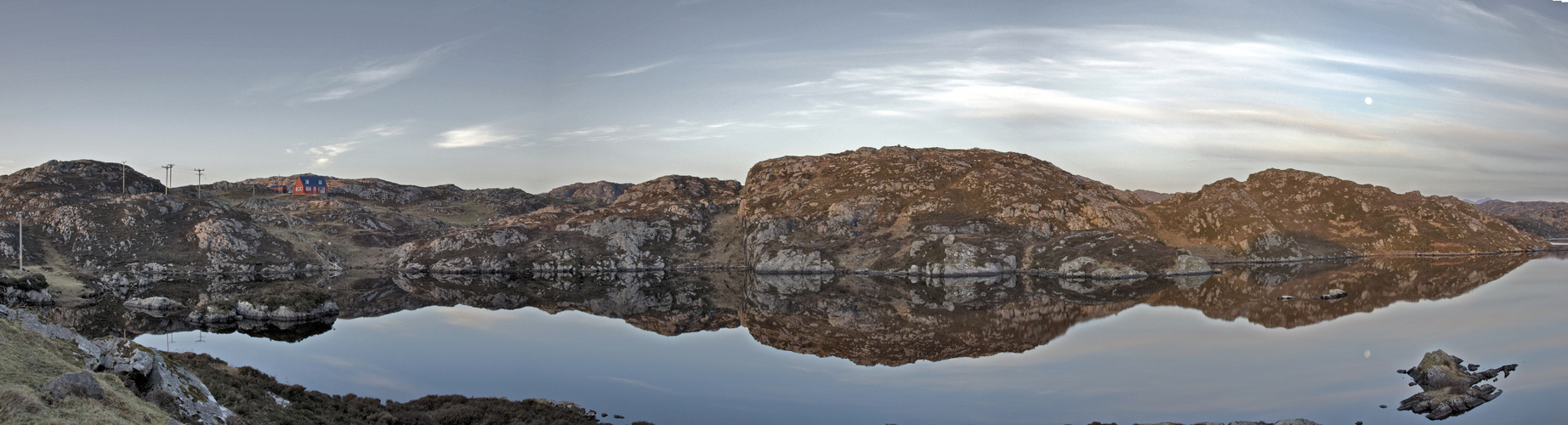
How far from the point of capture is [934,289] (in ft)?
420

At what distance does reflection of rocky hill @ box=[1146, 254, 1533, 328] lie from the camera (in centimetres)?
9369

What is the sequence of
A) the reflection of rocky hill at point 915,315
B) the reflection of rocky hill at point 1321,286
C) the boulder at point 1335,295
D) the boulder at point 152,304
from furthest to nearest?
the boulder at point 1335,295
the boulder at point 152,304
the reflection of rocky hill at point 1321,286
the reflection of rocky hill at point 915,315

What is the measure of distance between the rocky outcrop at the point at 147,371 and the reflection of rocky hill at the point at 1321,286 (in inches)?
3536

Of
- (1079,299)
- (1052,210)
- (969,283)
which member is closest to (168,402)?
(1079,299)

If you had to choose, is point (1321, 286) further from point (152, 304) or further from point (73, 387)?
point (152, 304)

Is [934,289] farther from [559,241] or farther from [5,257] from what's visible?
[5,257]

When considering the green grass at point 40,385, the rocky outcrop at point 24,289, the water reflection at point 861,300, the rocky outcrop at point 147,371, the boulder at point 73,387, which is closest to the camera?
the green grass at point 40,385

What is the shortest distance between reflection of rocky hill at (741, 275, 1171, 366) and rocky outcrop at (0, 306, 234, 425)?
152 ft

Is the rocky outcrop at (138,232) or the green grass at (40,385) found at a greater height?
the rocky outcrop at (138,232)

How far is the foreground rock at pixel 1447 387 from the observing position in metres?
46.7

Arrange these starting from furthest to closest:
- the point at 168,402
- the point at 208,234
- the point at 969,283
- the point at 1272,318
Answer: the point at 208,234 < the point at 969,283 < the point at 1272,318 < the point at 168,402

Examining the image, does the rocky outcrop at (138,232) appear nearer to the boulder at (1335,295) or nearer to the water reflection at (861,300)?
the water reflection at (861,300)

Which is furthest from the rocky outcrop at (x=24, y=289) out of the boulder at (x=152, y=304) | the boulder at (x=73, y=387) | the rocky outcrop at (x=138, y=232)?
the boulder at (x=73, y=387)

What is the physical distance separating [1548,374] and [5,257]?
21099cm
